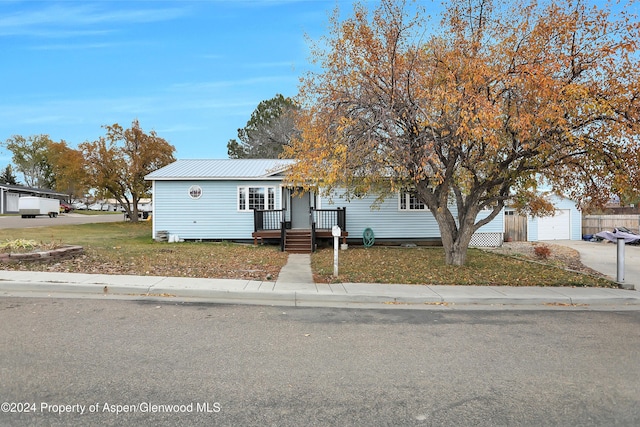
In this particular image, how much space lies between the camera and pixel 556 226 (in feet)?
83.5

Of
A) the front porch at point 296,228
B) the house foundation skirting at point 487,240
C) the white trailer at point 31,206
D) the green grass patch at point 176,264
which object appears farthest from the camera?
the white trailer at point 31,206

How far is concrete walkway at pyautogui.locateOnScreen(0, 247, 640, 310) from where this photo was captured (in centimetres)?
763

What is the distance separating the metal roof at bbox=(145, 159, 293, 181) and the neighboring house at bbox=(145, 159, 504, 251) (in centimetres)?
4

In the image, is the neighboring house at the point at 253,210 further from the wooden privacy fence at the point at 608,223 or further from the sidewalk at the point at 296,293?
the wooden privacy fence at the point at 608,223

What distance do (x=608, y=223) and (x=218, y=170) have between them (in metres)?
23.2

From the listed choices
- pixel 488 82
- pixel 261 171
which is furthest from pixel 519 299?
pixel 261 171

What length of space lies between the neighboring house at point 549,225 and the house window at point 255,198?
13.7 m

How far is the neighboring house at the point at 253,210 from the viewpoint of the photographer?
59.2 feet

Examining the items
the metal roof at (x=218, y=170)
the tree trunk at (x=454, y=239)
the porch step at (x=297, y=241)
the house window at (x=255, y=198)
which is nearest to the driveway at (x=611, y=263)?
the tree trunk at (x=454, y=239)

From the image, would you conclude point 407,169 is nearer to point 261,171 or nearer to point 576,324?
point 576,324

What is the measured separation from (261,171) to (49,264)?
10.5m

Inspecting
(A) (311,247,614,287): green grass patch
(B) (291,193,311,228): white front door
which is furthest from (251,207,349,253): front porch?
(A) (311,247,614,287): green grass patch

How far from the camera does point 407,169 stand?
32.9 ft

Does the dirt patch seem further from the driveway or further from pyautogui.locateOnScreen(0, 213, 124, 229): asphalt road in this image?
pyautogui.locateOnScreen(0, 213, 124, 229): asphalt road
